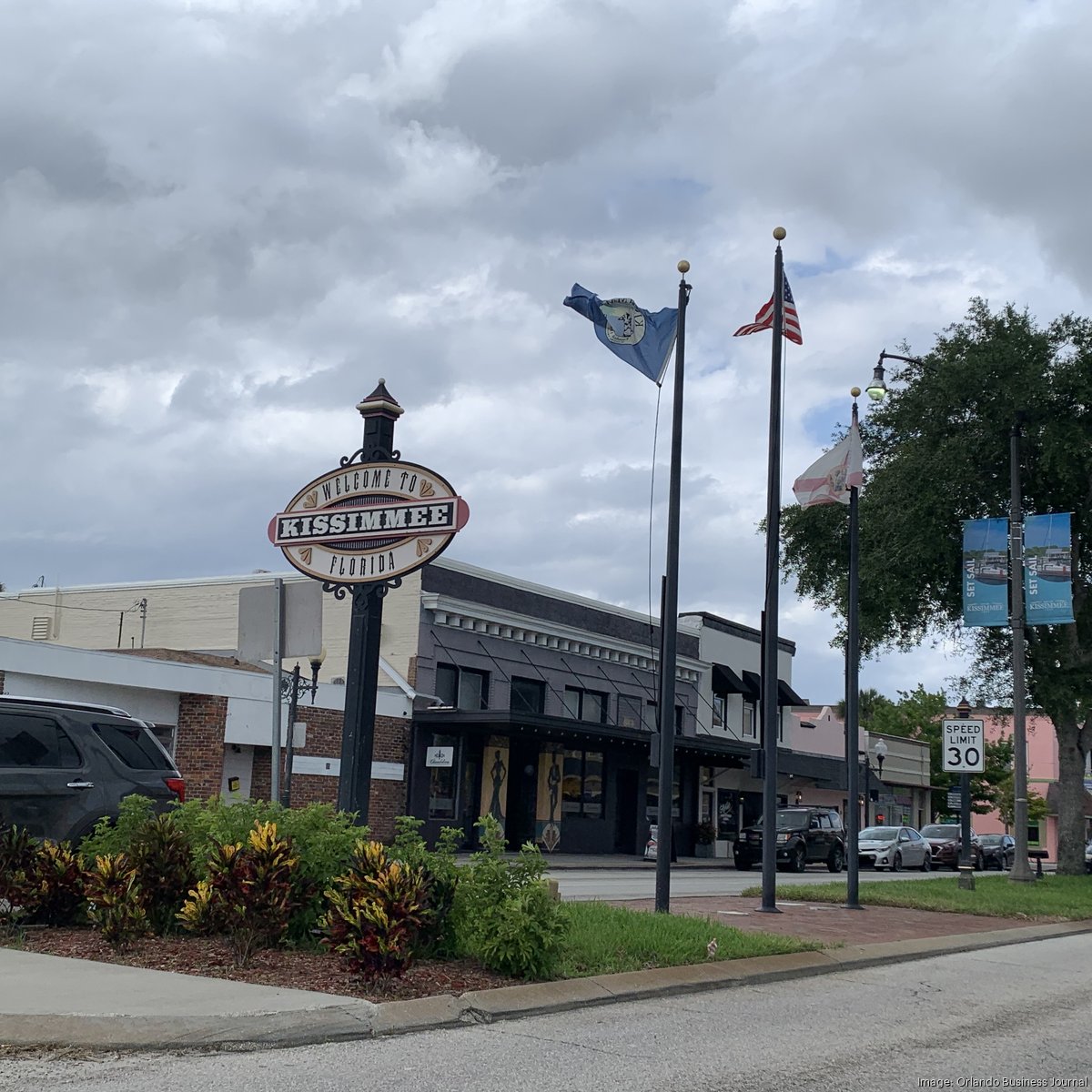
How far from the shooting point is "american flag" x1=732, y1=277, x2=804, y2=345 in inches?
703

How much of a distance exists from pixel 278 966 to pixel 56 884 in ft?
7.73

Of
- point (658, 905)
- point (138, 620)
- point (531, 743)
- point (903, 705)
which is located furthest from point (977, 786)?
point (658, 905)

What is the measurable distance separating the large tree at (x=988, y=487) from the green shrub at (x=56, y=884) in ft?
73.5

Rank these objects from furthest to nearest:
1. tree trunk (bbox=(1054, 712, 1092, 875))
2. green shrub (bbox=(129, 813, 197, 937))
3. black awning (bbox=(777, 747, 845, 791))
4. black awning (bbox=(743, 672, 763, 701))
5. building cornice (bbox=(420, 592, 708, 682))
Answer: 1. black awning (bbox=(743, 672, 763, 701))
2. black awning (bbox=(777, 747, 845, 791))
3. building cornice (bbox=(420, 592, 708, 682))
4. tree trunk (bbox=(1054, 712, 1092, 875))
5. green shrub (bbox=(129, 813, 197, 937))

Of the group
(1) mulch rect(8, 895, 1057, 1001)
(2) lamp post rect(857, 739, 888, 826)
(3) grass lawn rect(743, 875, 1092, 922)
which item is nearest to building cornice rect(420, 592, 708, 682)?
(2) lamp post rect(857, 739, 888, 826)

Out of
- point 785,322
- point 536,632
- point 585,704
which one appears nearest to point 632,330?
point 785,322

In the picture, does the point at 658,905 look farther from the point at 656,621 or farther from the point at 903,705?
the point at 903,705

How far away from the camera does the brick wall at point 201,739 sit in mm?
30266

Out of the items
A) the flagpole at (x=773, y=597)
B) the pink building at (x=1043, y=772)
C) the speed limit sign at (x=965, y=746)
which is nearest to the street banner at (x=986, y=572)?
the speed limit sign at (x=965, y=746)

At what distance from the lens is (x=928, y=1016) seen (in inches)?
371

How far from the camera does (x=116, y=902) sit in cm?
930

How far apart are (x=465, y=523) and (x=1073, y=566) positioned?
2216 centimetres

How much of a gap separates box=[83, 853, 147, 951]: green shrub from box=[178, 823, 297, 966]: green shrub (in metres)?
0.39

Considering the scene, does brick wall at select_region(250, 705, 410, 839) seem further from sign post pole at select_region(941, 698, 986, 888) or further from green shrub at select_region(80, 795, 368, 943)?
green shrub at select_region(80, 795, 368, 943)
